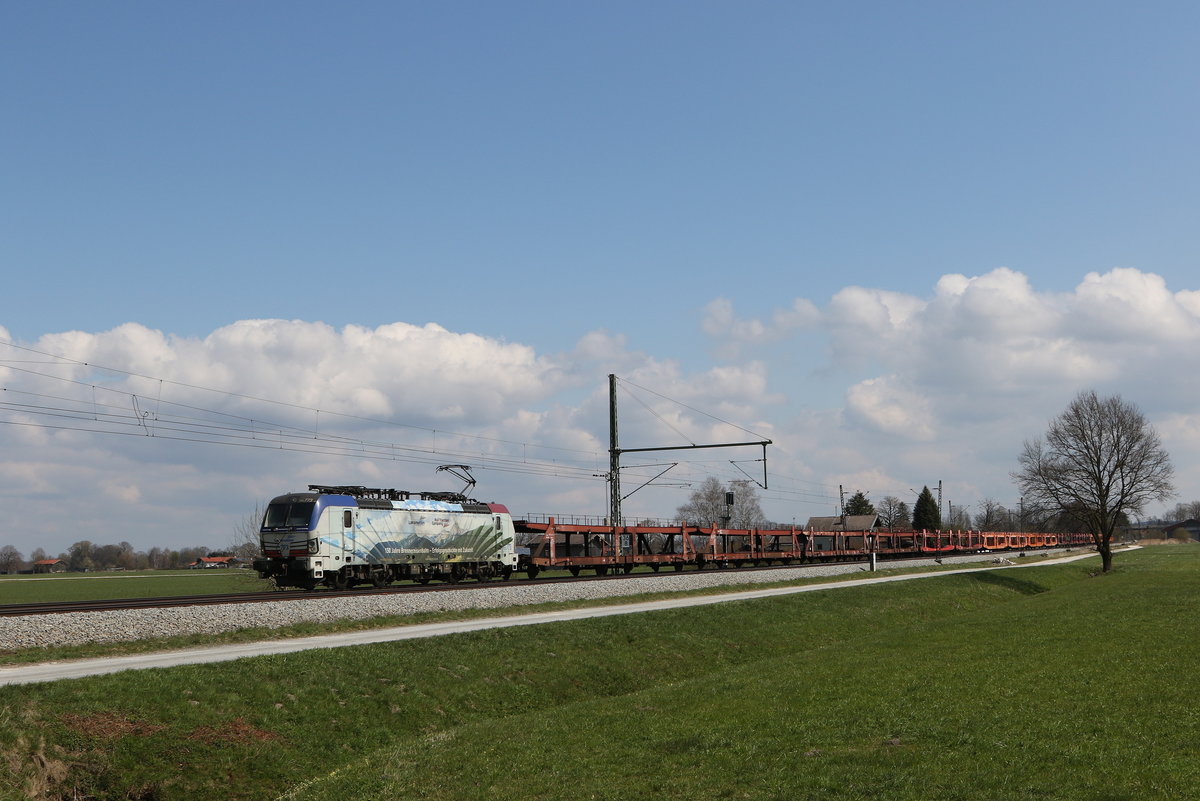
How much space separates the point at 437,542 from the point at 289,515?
352 inches

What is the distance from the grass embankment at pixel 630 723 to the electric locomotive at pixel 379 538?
17.5 m

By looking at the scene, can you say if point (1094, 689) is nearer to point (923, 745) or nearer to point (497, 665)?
point (923, 745)

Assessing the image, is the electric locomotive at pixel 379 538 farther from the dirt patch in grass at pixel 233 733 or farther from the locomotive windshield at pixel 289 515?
the dirt patch in grass at pixel 233 733

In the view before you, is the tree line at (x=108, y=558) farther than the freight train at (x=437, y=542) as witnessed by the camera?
Yes

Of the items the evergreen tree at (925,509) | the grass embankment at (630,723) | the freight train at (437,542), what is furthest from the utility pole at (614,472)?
the evergreen tree at (925,509)

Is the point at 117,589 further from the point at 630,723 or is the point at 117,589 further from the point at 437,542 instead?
the point at 630,723

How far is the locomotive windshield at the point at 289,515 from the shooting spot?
1660 inches

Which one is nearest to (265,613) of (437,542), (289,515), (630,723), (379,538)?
(289,515)

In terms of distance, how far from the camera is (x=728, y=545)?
75.9 meters

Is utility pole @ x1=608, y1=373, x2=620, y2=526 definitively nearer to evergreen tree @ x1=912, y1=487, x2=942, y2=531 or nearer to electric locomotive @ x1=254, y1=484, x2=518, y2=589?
electric locomotive @ x1=254, y1=484, x2=518, y2=589

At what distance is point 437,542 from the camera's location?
49.4m

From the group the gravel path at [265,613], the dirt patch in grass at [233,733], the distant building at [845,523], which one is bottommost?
the dirt patch in grass at [233,733]

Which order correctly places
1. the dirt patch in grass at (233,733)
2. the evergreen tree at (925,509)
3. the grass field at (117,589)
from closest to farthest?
1. the dirt patch in grass at (233,733)
2. the grass field at (117,589)
3. the evergreen tree at (925,509)

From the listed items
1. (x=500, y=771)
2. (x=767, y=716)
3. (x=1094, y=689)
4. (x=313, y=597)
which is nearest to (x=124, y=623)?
(x=313, y=597)
